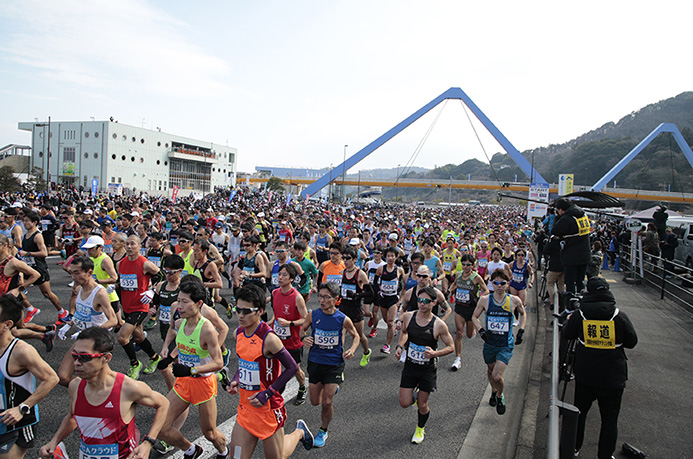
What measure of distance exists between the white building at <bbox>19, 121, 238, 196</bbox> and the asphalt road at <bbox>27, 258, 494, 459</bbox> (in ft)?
179

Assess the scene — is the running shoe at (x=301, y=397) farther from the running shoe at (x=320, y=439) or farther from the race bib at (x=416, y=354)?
the race bib at (x=416, y=354)

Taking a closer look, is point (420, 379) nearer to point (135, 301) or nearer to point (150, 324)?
point (135, 301)

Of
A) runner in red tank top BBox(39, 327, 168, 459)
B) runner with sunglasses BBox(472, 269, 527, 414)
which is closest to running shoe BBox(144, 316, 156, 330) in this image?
runner in red tank top BBox(39, 327, 168, 459)

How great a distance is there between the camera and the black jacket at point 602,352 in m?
4.30

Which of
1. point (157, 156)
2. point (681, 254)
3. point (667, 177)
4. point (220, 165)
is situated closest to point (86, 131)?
point (157, 156)

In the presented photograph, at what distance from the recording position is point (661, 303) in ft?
38.2

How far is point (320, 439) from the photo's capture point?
4.59 metres

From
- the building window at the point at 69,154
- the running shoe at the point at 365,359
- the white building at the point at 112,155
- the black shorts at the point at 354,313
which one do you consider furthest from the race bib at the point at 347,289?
the building window at the point at 69,154

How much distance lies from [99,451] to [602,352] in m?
4.50

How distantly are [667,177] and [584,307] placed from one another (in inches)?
3722

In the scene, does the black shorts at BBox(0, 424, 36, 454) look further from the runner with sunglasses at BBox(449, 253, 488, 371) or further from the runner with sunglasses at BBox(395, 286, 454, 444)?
the runner with sunglasses at BBox(449, 253, 488, 371)

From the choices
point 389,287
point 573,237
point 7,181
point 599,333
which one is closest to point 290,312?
point 389,287

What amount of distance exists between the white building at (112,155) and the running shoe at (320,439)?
5650cm

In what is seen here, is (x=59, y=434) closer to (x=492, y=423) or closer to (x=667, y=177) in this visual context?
(x=492, y=423)
